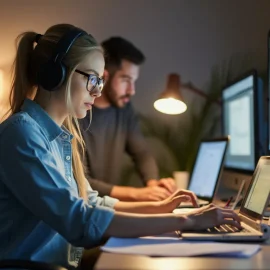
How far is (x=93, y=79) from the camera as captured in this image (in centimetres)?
124

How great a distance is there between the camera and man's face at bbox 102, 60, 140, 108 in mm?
2363

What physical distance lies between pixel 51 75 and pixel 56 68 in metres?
0.02

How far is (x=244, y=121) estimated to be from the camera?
191cm

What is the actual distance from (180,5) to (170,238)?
1754 millimetres

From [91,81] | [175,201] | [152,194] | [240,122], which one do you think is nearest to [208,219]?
[175,201]

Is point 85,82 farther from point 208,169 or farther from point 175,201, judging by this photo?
point 208,169

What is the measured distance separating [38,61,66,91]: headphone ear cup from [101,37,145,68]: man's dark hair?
3.91ft

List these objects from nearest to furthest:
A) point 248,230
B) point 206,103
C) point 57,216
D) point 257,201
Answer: point 57,216
point 248,230
point 257,201
point 206,103

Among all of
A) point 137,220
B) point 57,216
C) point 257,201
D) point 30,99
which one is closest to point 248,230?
point 257,201

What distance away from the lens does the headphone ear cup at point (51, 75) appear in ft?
3.82

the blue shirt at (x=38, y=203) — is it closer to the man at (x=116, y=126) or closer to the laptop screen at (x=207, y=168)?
the laptop screen at (x=207, y=168)

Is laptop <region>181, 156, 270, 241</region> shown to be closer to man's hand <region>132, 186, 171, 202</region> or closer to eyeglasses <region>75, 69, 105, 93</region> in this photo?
eyeglasses <region>75, 69, 105, 93</region>

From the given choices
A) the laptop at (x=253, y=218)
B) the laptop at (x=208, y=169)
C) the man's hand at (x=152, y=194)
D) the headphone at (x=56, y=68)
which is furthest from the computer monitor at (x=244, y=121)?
the headphone at (x=56, y=68)

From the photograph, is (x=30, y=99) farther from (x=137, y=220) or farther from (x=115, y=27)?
(x=115, y=27)
